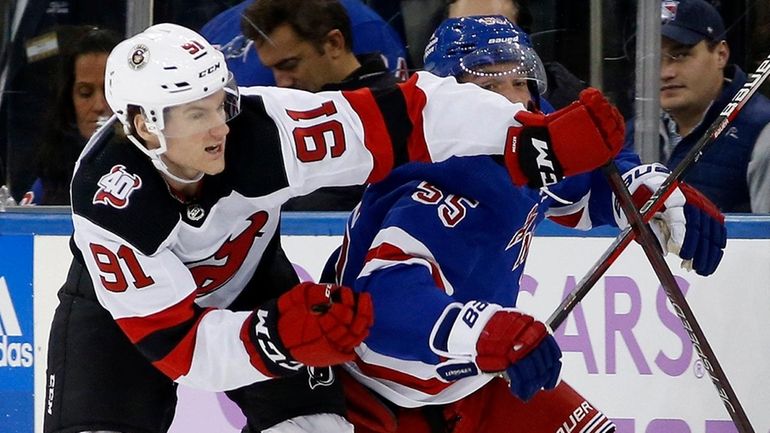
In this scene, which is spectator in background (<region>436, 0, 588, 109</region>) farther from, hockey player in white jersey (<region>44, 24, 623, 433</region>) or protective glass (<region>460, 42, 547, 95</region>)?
hockey player in white jersey (<region>44, 24, 623, 433</region>)

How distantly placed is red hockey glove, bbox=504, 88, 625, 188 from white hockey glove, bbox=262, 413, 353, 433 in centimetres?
57

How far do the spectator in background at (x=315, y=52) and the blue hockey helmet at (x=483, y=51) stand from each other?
2.53 feet

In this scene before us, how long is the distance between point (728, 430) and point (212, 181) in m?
1.65

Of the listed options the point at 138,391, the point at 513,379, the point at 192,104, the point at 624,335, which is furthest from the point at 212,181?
the point at 624,335

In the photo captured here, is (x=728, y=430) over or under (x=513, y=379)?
under

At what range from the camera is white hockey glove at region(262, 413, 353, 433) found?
2582mm

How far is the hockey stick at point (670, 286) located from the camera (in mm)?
2643

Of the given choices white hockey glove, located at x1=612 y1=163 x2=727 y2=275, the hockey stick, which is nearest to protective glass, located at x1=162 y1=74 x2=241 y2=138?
the hockey stick

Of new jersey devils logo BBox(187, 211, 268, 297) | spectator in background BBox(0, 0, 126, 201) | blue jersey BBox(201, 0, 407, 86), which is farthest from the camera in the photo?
spectator in background BBox(0, 0, 126, 201)

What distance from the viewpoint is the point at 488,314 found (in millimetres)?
2312

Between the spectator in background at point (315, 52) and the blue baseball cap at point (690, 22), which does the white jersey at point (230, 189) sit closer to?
the spectator in background at point (315, 52)

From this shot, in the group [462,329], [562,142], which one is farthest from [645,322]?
[462,329]

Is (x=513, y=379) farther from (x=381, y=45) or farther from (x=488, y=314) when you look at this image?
(x=381, y=45)

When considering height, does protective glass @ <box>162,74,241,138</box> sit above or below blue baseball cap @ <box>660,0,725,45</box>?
above
